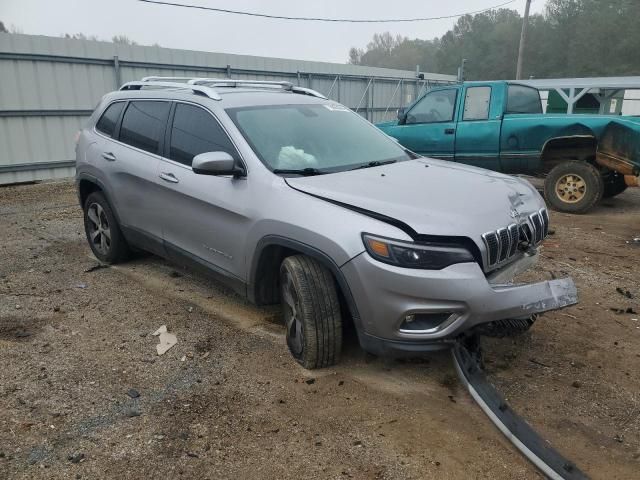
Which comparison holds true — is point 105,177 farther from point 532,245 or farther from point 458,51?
point 458,51

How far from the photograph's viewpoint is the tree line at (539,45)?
48031 mm

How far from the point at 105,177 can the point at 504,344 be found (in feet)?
12.7

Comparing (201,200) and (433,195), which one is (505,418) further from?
(201,200)

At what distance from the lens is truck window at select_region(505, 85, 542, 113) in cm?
843

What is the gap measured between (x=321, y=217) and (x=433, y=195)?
0.71 m

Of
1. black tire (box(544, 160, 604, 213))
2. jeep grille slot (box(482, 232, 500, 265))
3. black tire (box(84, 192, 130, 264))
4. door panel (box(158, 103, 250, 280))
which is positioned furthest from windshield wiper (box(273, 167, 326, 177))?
black tire (box(544, 160, 604, 213))

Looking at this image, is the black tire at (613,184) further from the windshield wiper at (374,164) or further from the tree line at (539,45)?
the tree line at (539,45)

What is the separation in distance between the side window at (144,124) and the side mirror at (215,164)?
1.10m

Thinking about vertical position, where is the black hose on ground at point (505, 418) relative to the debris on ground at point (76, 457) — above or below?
above

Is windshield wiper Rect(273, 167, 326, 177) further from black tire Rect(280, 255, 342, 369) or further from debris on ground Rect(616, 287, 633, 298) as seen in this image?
debris on ground Rect(616, 287, 633, 298)

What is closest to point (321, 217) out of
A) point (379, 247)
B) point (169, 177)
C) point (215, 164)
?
Result: point (379, 247)

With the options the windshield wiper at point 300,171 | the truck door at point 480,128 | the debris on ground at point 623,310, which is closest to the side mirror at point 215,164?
the windshield wiper at point 300,171

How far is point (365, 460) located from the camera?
264cm

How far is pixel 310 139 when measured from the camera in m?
3.98
